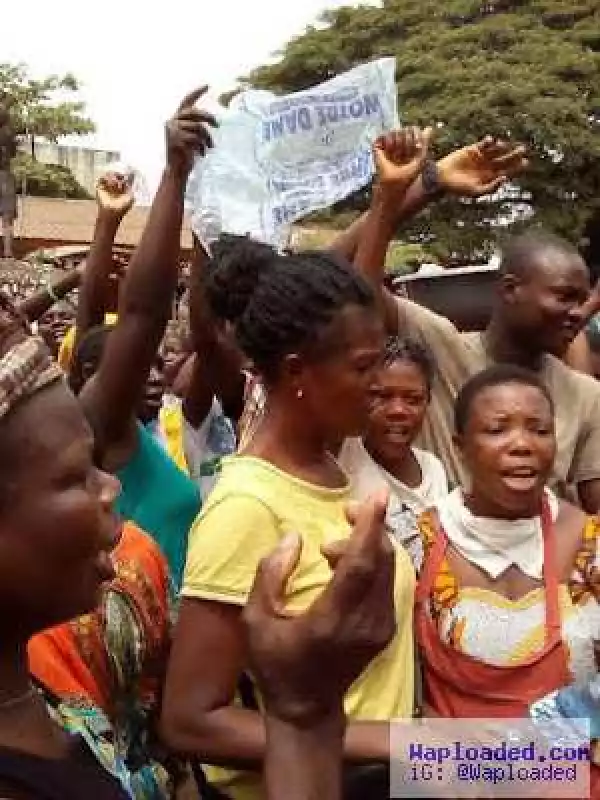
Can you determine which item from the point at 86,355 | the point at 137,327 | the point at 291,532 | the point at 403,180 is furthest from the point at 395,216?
the point at 291,532

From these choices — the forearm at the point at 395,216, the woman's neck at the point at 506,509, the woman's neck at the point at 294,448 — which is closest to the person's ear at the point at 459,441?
the woman's neck at the point at 506,509

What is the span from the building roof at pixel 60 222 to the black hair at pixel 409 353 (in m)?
16.0

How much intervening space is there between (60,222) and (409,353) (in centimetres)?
1907

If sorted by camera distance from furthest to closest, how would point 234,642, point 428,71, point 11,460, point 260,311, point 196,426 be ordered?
point 428,71, point 196,426, point 260,311, point 234,642, point 11,460

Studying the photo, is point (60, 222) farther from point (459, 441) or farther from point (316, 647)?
point (316, 647)

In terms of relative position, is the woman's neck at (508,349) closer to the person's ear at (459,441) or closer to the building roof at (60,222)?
the person's ear at (459,441)

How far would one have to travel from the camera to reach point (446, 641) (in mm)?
2268

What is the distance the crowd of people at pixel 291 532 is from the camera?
1.31m

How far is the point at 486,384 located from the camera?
2.64 metres

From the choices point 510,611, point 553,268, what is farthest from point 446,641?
point 553,268

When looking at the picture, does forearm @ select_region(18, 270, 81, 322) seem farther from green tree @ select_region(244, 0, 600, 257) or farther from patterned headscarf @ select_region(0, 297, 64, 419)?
green tree @ select_region(244, 0, 600, 257)

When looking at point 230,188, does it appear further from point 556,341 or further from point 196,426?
point 556,341

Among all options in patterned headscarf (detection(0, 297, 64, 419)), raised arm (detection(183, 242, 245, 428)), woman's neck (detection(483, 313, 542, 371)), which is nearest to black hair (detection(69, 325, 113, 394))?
raised arm (detection(183, 242, 245, 428))

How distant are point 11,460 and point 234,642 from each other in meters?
0.72
